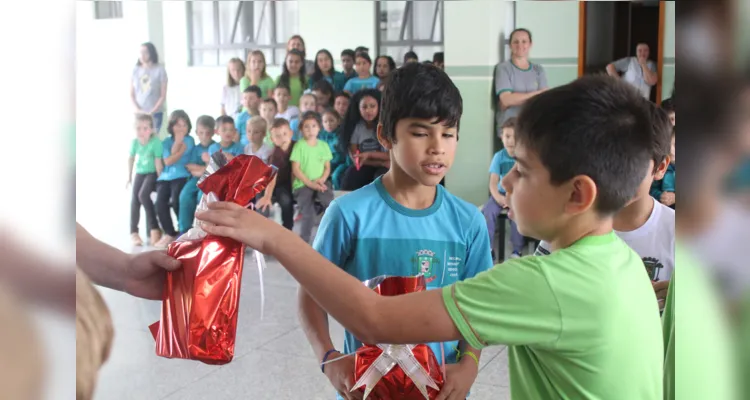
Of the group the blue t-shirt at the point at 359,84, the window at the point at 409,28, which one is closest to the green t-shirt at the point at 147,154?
the blue t-shirt at the point at 359,84

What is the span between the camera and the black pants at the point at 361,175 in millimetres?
1258

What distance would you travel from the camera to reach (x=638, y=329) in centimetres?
63

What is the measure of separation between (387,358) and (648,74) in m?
0.54

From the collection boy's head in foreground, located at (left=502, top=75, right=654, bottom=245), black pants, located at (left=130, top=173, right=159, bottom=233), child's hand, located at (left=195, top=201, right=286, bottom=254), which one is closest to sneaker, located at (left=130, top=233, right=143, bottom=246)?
black pants, located at (left=130, top=173, right=159, bottom=233)

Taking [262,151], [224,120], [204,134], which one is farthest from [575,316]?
[204,134]

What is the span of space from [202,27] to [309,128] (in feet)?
2.14

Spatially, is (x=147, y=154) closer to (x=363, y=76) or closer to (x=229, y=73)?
(x=229, y=73)

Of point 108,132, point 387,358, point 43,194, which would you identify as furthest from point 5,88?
point 108,132

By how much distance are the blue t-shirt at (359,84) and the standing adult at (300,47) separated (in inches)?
8.3

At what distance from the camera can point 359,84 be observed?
2127 millimetres

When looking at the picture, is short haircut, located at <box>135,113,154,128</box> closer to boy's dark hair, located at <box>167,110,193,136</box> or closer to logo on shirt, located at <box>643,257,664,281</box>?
boy's dark hair, located at <box>167,110,193,136</box>

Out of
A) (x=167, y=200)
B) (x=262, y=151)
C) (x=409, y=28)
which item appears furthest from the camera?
(x=167, y=200)

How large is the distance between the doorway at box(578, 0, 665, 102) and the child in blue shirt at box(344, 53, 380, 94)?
779mm

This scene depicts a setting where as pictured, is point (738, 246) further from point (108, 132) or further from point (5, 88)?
point (108, 132)
